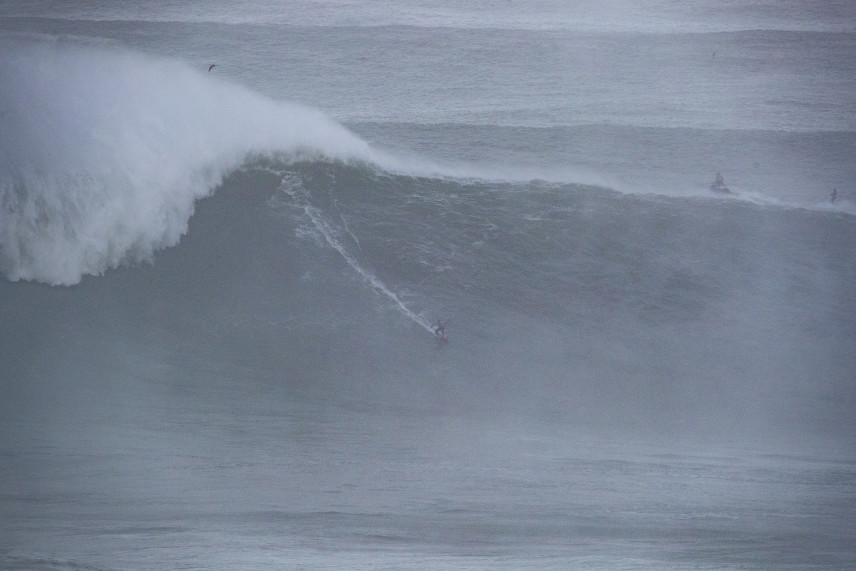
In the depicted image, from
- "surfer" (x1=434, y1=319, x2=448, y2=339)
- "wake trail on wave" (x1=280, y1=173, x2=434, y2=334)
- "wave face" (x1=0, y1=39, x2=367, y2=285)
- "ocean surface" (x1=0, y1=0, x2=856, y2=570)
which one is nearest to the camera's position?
"ocean surface" (x1=0, y1=0, x2=856, y2=570)

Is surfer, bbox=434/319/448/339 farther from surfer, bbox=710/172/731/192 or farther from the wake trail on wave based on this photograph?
surfer, bbox=710/172/731/192

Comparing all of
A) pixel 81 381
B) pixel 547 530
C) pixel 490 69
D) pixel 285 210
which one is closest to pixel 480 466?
pixel 547 530

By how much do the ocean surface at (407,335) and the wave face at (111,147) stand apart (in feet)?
0.24

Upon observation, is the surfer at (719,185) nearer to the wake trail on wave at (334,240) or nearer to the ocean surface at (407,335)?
the ocean surface at (407,335)

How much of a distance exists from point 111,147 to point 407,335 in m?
7.20

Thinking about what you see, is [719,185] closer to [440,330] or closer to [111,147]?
[440,330]

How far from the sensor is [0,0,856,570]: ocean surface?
472 inches

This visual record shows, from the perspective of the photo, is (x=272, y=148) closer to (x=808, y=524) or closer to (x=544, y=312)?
(x=544, y=312)

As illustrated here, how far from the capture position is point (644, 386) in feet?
54.5

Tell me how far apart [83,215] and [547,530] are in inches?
410

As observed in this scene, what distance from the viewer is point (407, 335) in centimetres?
1730

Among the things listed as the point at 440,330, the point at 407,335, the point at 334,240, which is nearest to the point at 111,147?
the point at 334,240

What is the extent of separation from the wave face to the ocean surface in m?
0.07

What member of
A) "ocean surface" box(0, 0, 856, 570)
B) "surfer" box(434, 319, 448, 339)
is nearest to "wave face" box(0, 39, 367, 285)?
"ocean surface" box(0, 0, 856, 570)
